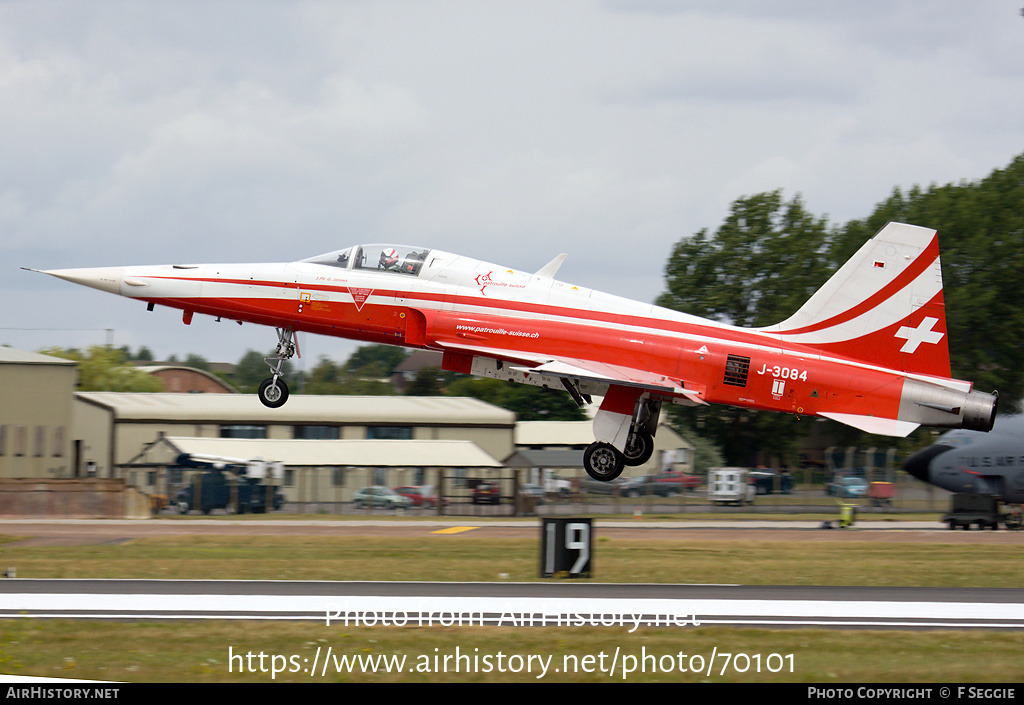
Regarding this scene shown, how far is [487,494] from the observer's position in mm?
44625

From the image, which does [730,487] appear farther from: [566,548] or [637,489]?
[566,548]

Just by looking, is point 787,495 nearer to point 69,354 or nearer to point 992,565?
point 992,565

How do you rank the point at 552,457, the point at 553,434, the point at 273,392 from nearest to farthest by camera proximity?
the point at 273,392 → the point at 552,457 → the point at 553,434

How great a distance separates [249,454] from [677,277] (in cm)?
2926

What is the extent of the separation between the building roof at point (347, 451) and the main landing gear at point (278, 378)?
28045 millimetres

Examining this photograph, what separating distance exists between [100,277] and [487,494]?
1014 inches

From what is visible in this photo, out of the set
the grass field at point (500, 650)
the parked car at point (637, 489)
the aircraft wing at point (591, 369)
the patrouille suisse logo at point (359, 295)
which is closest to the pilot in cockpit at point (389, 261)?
the patrouille suisse logo at point (359, 295)

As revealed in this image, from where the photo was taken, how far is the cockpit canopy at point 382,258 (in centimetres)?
2081

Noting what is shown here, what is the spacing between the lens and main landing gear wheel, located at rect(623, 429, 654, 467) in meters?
20.8

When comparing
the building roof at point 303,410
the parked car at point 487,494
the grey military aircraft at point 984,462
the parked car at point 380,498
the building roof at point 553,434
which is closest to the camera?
the grey military aircraft at point 984,462

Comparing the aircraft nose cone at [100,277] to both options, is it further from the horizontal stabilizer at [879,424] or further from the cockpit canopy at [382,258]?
the horizontal stabilizer at [879,424]

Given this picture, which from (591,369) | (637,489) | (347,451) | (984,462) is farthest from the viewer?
(347,451)

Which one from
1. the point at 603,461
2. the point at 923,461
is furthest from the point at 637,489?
the point at 603,461

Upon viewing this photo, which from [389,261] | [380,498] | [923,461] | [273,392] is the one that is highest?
[389,261]
